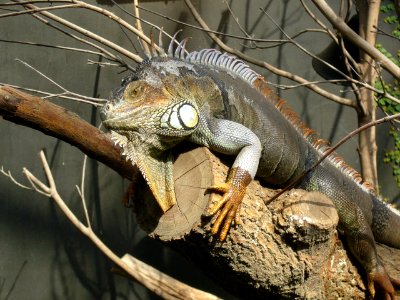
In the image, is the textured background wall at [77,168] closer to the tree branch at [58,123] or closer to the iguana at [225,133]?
the tree branch at [58,123]

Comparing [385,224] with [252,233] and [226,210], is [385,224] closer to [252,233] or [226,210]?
[252,233]

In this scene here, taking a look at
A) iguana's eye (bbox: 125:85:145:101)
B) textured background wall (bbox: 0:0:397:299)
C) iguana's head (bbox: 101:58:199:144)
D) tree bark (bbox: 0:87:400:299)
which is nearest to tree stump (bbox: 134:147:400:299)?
tree bark (bbox: 0:87:400:299)

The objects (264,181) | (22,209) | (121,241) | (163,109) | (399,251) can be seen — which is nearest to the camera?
(163,109)

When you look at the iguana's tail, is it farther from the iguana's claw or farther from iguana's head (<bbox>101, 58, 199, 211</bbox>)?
iguana's head (<bbox>101, 58, 199, 211</bbox>)

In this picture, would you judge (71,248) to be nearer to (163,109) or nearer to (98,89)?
(98,89)

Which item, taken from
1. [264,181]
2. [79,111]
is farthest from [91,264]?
[264,181]

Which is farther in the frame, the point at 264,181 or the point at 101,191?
the point at 101,191
